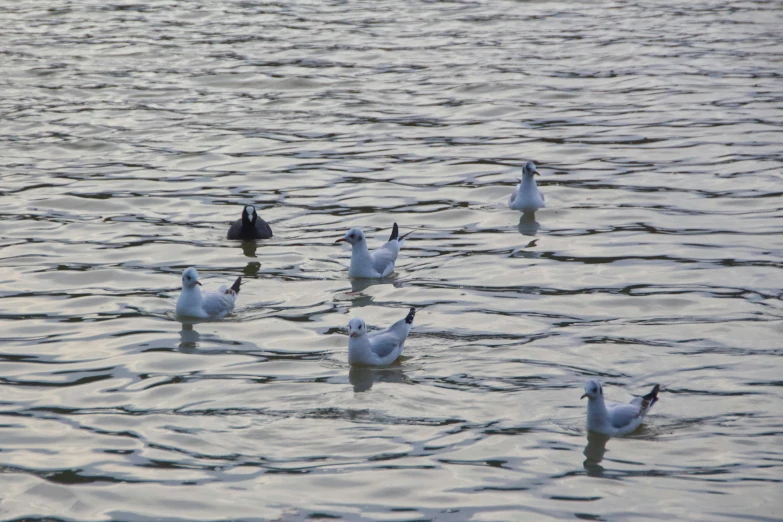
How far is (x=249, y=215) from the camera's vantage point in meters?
14.8

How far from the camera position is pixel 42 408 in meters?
9.83

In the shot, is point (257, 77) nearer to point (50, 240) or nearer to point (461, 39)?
point (461, 39)

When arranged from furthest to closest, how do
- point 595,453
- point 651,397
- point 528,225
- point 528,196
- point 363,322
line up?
point 528,196 → point 528,225 → point 363,322 → point 651,397 → point 595,453

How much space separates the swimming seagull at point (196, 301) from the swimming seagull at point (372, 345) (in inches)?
80.6

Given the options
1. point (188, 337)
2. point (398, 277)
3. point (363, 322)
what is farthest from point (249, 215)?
point (363, 322)

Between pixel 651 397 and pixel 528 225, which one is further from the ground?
pixel 528 225

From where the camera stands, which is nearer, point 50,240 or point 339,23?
point 50,240

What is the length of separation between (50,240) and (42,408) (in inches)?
218

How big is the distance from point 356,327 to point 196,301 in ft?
7.42

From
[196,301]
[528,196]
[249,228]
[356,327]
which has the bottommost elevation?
[196,301]

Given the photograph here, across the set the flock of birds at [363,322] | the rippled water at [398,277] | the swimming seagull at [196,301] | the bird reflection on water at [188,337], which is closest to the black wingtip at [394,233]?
the flock of birds at [363,322]

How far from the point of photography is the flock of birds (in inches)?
360

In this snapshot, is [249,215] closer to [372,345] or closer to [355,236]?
[355,236]

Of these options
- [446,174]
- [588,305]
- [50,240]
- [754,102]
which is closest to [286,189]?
[446,174]
